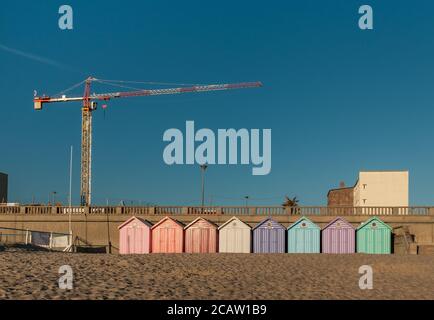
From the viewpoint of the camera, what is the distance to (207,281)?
1931 cm

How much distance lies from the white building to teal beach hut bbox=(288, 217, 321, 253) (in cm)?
3297

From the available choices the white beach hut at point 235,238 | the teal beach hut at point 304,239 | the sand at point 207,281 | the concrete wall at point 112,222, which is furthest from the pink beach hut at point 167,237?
the sand at point 207,281

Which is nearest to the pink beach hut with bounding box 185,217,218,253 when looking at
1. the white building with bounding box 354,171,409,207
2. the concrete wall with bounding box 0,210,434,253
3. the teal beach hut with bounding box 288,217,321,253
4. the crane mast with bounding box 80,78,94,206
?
the concrete wall with bounding box 0,210,434,253

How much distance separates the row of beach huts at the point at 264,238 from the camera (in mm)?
40250

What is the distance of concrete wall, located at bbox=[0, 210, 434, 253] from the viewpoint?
146 ft

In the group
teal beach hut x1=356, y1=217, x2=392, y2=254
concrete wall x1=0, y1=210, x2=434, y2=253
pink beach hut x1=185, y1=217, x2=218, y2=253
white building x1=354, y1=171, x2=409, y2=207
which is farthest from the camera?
white building x1=354, y1=171, x2=409, y2=207

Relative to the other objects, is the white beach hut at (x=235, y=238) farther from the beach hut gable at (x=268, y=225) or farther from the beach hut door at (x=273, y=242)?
the beach hut door at (x=273, y=242)

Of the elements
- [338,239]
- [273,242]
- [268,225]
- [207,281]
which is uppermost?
[268,225]

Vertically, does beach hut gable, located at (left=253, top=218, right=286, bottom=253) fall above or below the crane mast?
below

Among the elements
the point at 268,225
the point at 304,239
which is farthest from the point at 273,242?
the point at 304,239

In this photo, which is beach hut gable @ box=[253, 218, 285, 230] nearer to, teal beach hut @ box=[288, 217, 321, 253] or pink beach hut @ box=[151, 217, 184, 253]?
teal beach hut @ box=[288, 217, 321, 253]

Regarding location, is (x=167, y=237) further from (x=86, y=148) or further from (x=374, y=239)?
(x=86, y=148)

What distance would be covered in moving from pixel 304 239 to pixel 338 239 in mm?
2398
